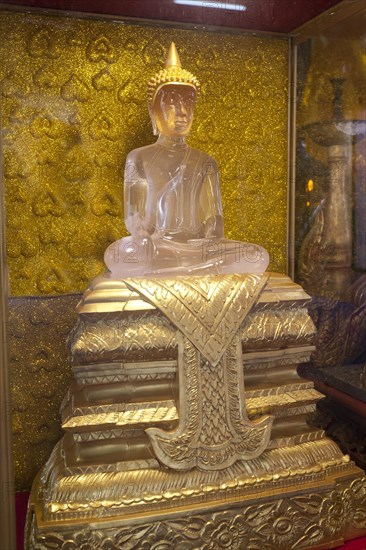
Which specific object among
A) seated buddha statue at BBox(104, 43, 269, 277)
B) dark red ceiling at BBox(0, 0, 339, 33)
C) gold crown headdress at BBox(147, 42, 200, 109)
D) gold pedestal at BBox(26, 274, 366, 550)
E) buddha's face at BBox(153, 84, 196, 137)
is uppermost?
dark red ceiling at BBox(0, 0, 339, 33)

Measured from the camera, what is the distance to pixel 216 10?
2021 mm

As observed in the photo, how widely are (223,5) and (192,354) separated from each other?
120cm

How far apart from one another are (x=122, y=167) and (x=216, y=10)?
2.60 ft

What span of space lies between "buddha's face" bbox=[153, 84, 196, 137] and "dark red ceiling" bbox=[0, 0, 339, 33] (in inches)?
10.2

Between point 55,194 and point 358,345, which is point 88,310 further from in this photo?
point 358,345

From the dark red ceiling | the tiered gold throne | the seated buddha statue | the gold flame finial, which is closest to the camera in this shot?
the tiered gold throne

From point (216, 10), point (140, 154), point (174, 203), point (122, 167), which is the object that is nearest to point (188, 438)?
point (174, 203)

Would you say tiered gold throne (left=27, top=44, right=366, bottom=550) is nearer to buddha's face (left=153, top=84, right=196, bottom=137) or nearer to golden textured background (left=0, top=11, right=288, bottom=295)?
golden textured background (left=0, top=11, right=288, bottom=295)

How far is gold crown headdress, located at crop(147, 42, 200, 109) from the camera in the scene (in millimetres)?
2250

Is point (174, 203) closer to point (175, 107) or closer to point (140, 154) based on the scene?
point (140, 154)

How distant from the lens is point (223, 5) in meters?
2.00

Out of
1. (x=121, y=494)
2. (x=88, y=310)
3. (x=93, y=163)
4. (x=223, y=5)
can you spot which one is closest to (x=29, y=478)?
(x=121, y=494)

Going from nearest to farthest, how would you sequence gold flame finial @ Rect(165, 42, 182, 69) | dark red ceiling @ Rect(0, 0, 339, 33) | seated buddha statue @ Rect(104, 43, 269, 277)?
dark red ceiling @ Rect(0, 0, 339, 33), seated buddha statue @ Rect(104, 43, 269, 277), gold flame finial @ Rect(165, 42, 182, 69)

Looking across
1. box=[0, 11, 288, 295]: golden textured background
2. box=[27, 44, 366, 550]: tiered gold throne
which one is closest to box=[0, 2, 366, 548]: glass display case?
box=[0, 11, 288, 295]: golden textured background
